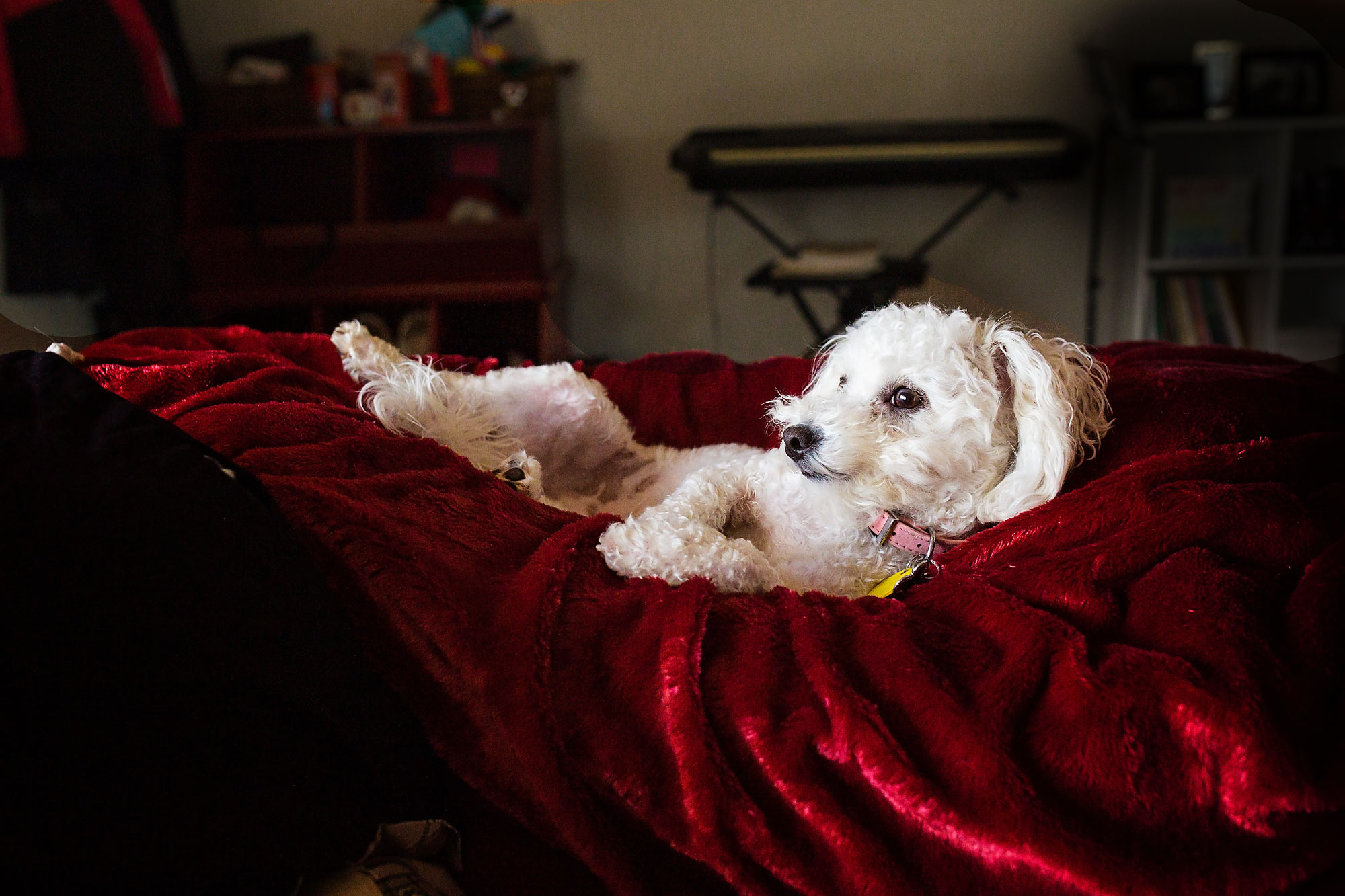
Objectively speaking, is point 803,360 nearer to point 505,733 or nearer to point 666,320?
point 505,733

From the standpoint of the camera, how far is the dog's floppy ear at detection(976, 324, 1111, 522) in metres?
0.89

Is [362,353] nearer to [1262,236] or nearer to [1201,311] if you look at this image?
[1201,311]

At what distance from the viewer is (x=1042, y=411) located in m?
0.89

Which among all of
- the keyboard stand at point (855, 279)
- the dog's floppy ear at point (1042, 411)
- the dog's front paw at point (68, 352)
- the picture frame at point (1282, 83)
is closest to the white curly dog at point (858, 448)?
the dog's floppy ear at point (1042, 411)

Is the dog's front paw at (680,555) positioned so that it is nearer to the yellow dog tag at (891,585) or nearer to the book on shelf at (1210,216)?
the yellow dog tag at (891,585)

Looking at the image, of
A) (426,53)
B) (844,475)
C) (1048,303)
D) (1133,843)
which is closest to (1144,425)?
(844,475)

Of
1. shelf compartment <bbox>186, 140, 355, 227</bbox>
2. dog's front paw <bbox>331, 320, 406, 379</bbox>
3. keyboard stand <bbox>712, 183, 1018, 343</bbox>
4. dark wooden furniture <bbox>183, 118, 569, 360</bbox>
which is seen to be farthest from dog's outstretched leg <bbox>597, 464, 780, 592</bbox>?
shelf compartment <bbox>186, 140, 355, 227</bbox>

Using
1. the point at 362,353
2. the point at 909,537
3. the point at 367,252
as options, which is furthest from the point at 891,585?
A: the point at 367,252

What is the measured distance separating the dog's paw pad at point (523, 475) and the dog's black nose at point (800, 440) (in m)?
0.30

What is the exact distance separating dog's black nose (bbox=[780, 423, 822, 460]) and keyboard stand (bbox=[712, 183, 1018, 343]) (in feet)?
4.97

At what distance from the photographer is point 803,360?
4.53 ft

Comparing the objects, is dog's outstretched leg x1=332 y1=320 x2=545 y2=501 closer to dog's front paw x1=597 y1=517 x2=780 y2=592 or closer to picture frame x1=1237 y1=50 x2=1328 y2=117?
dog's front paw x1=597 y1=517 x2=780 y2=592

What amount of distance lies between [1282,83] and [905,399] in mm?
2958

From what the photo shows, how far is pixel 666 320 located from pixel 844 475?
8.54 ft
